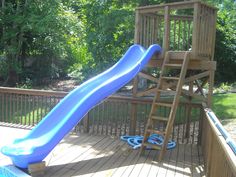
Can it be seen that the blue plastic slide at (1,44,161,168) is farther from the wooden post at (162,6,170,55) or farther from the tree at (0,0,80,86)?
the tree at (0,0,80,86)

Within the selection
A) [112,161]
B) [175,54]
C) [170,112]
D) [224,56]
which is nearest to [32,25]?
[175,54]

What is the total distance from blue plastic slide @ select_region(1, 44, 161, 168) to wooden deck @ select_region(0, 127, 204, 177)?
0.38m

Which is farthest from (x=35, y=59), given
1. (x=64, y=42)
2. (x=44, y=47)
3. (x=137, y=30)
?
(x=137, y=30)

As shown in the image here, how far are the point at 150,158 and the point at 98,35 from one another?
20.4 ft

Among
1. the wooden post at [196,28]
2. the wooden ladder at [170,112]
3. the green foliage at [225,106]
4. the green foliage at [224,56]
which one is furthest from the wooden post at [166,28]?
the green foliage at [224,56]

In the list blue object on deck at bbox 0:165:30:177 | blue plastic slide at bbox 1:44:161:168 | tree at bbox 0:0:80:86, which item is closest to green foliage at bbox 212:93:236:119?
blue plastic slide at bbox 1:44:161:168

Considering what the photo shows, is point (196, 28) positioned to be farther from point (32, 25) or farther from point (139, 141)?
point (32, 25)

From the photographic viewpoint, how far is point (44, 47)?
627 inches

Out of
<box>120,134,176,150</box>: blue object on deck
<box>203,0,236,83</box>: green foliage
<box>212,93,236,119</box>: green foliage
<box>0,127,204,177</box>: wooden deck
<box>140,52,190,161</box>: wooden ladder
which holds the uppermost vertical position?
<box>203,0,236,83</box>: green foliage

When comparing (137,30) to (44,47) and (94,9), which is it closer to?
(94,9)

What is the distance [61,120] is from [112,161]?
3.62 feet

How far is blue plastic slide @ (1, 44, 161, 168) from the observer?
16.2 ft

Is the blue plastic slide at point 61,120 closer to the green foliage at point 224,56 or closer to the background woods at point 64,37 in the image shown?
the background woods at point 64,37

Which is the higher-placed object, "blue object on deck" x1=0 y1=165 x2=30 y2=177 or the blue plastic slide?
the blue plastic slide
